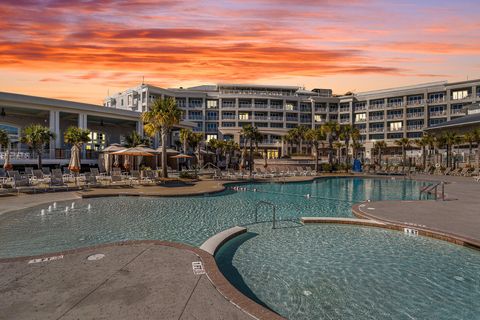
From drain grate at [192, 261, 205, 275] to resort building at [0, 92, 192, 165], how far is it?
105 feet

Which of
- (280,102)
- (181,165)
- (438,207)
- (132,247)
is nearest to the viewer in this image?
(132,247)

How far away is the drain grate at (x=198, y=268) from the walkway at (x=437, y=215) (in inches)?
309

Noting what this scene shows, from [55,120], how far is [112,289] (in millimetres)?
35729

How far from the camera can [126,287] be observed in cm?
580

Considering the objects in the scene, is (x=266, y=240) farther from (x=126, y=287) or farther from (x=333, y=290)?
(x=126, y=287)

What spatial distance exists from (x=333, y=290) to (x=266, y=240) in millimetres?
3915

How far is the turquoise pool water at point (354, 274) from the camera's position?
6043 millimetres

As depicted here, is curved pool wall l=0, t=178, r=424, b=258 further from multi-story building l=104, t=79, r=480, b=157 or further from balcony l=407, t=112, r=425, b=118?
balcony l=407, t=112, r=425, b=118

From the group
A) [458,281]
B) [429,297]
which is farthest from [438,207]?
[429,297]

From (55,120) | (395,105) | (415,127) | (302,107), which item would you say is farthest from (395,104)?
(55,120)

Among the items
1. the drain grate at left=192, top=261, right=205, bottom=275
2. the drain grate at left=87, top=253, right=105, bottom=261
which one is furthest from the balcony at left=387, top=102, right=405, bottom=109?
the drain grate at left=87, top=253, right=105, bottom=261

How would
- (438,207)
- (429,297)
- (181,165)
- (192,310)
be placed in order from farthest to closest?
(181,165), (438,207), (429,297), (192,310)

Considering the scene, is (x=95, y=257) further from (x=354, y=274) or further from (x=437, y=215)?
(x=437, y=215)

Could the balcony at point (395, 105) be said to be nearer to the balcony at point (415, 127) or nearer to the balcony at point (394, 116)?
the balcony at point (394, 116)
